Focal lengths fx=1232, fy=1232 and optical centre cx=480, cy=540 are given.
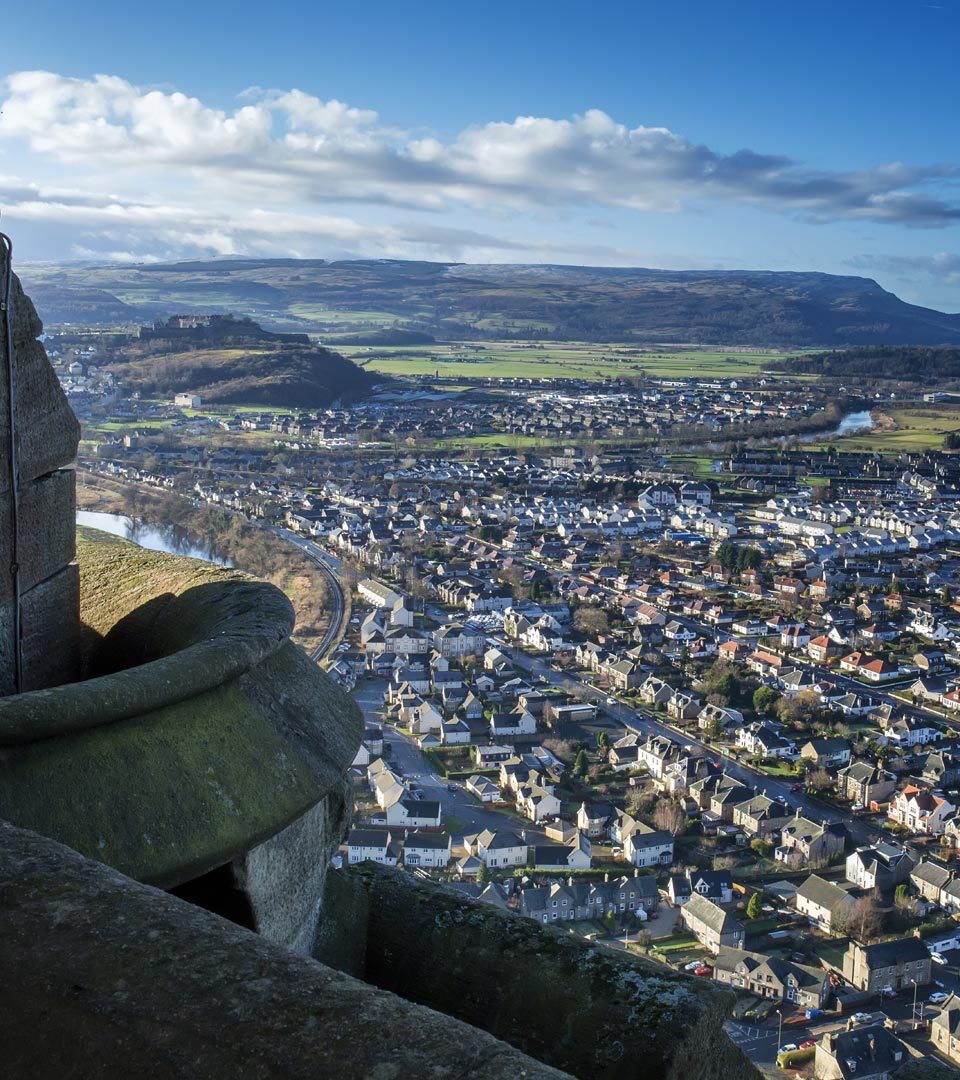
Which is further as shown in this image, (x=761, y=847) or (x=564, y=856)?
(x=761, y=847)

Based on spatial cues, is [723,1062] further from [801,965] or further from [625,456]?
[625,456]

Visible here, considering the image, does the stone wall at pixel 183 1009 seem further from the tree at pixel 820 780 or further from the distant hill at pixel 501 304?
the distant hill at pixel 501 304

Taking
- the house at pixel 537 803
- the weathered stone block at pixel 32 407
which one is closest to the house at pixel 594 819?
the house at pixel 537 803

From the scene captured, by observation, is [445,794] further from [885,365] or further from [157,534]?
[885,365]

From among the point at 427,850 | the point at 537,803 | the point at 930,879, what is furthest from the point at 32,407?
the point at 537,803

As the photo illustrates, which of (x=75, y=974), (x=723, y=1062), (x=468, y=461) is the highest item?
(x=75, y=974)

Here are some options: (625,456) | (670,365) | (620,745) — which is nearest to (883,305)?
(670,365)
